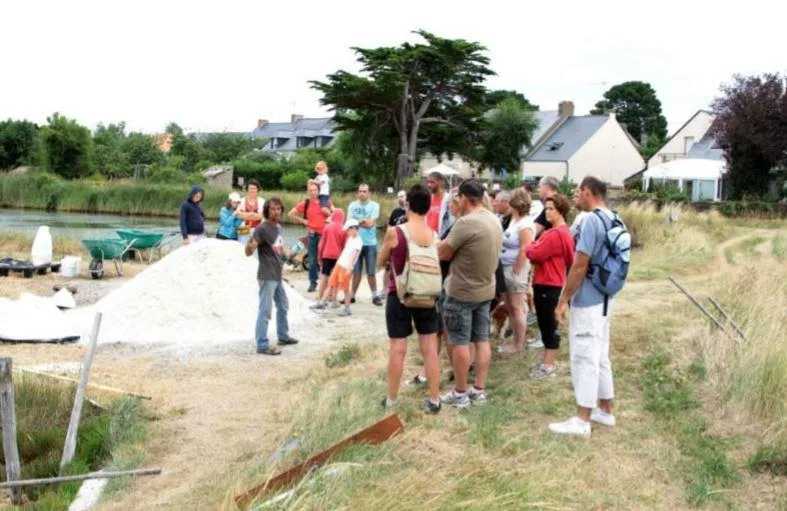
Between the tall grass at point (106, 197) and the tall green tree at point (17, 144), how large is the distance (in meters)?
15.7

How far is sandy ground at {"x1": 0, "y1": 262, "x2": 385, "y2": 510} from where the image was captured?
4988 mm

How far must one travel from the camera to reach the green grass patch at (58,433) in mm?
5559

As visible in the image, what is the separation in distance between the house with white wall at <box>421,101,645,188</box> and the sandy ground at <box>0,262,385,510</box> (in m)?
42.3

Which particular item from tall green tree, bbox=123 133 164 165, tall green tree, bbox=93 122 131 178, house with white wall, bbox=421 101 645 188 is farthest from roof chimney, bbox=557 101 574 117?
tall green tree, bbox=93 122 131 178

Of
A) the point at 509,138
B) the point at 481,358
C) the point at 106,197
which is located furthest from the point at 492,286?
the point at 509,138

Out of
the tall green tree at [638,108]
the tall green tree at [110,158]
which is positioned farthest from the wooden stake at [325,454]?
the tall green tree at [638,108]

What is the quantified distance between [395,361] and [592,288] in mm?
1353

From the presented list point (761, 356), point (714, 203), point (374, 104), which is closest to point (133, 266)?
point (761, 356)

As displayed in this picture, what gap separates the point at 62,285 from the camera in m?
12.0

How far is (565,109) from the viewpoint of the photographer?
5866cm

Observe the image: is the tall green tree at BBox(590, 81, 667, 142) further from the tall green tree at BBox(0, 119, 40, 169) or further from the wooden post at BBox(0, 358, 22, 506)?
the wooden post at BBox(0, 358, 22, 506)

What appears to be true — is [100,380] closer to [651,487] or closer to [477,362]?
[477,362]

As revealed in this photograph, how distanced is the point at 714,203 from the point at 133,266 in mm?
20663

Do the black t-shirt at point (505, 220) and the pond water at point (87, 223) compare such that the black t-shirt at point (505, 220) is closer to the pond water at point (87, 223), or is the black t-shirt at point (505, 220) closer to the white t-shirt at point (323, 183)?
the white t-shirt at point (323, 183)
